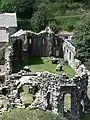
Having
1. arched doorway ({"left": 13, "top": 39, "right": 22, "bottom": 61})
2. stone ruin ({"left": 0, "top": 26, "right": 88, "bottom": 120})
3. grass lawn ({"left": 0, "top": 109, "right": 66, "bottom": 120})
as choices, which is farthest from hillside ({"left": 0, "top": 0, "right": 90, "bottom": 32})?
grass lawn ({"left": 0, "top": 109, "right": 66, "bottom": 120})

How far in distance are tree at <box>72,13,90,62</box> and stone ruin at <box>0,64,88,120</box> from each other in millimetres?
15826

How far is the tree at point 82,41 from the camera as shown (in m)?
60.8

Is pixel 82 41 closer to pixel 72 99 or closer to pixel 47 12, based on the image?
pixel 47 12

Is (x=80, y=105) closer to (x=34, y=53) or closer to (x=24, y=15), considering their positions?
(x=34, y=53)

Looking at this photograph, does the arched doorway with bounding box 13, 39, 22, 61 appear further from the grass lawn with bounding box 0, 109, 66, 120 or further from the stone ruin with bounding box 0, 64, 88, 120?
the grass lawn with bounding box 0, 109, 66, 120

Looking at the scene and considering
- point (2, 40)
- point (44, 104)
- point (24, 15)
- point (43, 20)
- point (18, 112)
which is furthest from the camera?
point (24, 15)

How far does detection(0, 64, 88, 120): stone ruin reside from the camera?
1615 inches

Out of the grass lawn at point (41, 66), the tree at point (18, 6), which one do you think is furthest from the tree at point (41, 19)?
the grass lawn at point (41, 66)

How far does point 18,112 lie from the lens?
34781 mm

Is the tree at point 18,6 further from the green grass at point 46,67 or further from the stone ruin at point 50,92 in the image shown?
the stone ruin at point 50,92

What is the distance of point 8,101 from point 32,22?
3886 centimetres

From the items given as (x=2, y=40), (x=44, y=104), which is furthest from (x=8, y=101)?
(x=2, y=40)

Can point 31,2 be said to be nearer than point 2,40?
No

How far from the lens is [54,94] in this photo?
134 ft
